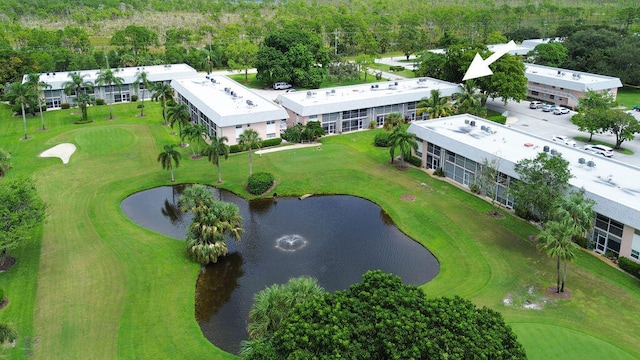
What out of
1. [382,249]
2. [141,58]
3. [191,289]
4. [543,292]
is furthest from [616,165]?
[141,58]

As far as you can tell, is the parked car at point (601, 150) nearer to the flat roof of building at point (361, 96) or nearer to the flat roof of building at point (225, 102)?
the flat roof of building at point (361, 96)

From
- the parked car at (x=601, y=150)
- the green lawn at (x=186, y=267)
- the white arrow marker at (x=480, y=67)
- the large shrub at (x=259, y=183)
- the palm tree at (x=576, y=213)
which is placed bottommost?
the green lawn at (x=186, y=267)

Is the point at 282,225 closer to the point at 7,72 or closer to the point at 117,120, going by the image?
the point at 117,120

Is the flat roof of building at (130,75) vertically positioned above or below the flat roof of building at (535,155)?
above

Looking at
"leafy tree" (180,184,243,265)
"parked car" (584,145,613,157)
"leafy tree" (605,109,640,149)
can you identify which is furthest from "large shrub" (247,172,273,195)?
"leafy tree" (605,109,640,149)

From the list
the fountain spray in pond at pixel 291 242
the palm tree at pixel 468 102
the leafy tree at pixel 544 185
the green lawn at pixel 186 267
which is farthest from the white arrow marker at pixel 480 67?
the fountain spray in pond at pixel 291 242

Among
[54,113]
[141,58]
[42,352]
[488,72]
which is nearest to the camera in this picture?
[42,352]
